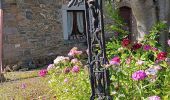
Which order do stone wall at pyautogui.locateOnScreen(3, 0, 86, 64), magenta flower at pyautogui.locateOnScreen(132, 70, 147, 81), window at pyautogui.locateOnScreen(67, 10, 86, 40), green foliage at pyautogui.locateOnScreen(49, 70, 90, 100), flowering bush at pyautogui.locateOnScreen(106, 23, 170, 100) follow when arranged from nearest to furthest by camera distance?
magenta flower at pyautogui.locateOnScreen(132, 70, 147, 81) < flowering bush at pyautogui.locateOnScreen(106, 23, 170, 100) < green foliage at pyautogui.locateOnScreen(49, 70, 90, 100) < stone wall at pyautogui.locateOnScreen(3, 0, 86, 64) < window at pyautogui.locateOnScreen(67, 10, 86, 40)

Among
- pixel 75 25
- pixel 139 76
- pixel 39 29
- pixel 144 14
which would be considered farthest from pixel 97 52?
pixel 75 25

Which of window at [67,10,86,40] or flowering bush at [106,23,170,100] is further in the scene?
window at [67,10,86,40]

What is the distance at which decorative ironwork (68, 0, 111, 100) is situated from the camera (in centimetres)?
421

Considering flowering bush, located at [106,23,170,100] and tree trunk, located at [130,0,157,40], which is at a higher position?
tree trunk, located at [130,0,157,40]

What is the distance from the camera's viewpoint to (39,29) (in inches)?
516

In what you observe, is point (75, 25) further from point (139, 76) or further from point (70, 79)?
point (139, 76)

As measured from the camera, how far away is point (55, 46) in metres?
→ 13.6

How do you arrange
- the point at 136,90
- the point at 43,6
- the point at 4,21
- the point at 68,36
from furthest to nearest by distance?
the point at 68,36 < the point at 43,6 < the point at 4,21 < the point at 136,90

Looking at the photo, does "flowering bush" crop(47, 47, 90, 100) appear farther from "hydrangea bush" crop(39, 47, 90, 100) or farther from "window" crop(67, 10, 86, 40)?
"window" crop(67, 10, 86, 40)

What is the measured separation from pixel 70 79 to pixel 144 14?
134 centimetres

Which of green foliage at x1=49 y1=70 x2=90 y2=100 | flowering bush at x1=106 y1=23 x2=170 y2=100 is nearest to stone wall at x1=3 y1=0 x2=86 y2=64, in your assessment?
green foliage at x1=49 y1=70 x2=90 y2=100

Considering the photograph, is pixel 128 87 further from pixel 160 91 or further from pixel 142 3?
pixel 142 3

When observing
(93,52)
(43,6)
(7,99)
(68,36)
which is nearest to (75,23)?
(68,36)

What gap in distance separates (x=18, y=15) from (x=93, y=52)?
8463 mm
